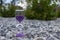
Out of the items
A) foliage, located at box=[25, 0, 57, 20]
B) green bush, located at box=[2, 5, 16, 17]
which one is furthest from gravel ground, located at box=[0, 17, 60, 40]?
green bush, located at box=[2, 5, 16, 17]

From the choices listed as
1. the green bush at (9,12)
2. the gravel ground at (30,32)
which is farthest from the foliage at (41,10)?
the gravel ground at (30,32)

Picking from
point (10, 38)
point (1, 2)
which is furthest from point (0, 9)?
point (10, 38)

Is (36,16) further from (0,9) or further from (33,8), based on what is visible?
(0,9)

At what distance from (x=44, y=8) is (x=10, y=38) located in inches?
192

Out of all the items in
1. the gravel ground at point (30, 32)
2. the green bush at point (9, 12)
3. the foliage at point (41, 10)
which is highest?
the gravel ground at point (30, 32)

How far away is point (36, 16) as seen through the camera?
726 cm

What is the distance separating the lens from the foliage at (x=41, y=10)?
7.28m

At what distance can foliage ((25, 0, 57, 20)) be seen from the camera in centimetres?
728

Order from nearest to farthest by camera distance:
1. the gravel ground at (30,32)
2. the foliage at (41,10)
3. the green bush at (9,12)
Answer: the gravel ground at (30,32) < the foliage at (41,10) < the green bush at (9,12)

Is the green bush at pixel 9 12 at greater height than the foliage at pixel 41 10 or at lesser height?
lesser

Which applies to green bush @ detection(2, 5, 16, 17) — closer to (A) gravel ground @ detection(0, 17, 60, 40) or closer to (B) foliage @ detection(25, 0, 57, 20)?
(B) foliage @ detection(25, 0, 57, 20)

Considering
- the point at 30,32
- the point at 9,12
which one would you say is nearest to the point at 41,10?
the point at 9,12

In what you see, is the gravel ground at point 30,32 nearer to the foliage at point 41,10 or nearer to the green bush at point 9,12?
the foliage at point 41,10

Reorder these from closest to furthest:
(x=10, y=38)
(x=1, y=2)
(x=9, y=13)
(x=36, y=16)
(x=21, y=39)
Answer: (x=21, y=39), (x=10, y=38), (x=36, y=16), (x=9, y=13), (x=1, y=2)
